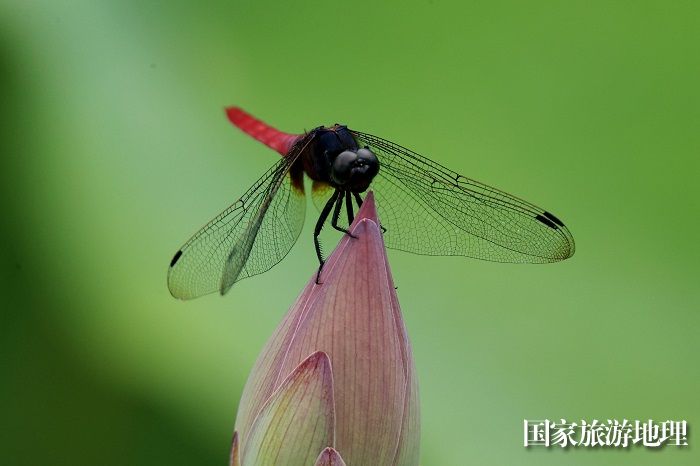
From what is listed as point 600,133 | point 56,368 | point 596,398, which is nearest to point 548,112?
point 600,133

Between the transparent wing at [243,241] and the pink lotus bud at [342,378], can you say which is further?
the transparent wing at [243,241]

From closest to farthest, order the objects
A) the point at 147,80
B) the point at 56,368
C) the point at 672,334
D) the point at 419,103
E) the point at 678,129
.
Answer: the point at 672,334 < the point at 678,129 < the point at 419,103 < the point at 147,80 < the point at 56,368

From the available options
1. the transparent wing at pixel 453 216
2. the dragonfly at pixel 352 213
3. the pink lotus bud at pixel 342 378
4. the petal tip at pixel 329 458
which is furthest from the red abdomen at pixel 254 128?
the petal tip at pixel 329 458

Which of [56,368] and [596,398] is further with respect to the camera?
[56,368]

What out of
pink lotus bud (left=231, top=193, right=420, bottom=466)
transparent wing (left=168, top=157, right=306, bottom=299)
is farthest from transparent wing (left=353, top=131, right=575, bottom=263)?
pink lotus bud (left=231, top=193, right=420, bottom=466)

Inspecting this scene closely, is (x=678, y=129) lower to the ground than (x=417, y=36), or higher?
lower

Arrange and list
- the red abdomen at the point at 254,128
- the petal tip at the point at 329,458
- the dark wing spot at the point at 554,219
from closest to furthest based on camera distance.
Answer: the petal tip at the point at 329,458 → the dark wing spot at the point at 554,219 → the red abdomen at the point at 254,128

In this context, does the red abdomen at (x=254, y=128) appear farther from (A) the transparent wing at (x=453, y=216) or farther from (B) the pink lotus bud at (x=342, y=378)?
(B) the pink lotus bud at (x=342, y=378)

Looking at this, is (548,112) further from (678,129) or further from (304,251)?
(304,251)

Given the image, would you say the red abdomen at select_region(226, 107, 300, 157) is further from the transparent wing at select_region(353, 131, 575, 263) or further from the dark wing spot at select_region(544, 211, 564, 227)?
the dark wing spot at select_region(544, 211, 564, 227)
